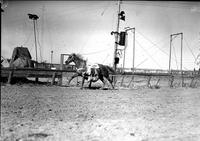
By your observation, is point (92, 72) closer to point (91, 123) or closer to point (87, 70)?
point (87, 70)

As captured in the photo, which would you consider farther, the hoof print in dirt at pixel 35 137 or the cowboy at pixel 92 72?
the cowboy at pixel 92 72

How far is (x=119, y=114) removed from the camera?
21.3ft

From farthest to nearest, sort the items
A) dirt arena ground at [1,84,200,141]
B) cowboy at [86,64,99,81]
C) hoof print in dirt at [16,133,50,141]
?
1. cowboy at [86,64,99,81]
2. dirt arena ground at [1,84,200,141]
3. hoof print in dirt at [16,133,50,141]

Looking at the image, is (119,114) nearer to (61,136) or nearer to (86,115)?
(86,115)

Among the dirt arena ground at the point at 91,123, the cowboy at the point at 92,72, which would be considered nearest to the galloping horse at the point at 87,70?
the cowboy at the point at 92,72

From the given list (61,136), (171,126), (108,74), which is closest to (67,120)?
(61,136)

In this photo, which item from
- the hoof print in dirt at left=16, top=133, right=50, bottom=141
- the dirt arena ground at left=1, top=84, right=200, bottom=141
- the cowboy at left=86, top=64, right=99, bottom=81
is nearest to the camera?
the hoof print in dirt at left=16, top=133, right=50, bottom=141

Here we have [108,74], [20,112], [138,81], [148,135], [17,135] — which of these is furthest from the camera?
[138,81]

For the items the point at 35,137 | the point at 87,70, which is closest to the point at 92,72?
the point at 87,70

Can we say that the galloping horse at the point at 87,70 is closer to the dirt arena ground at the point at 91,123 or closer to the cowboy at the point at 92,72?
the cowboy at the point at 92,72

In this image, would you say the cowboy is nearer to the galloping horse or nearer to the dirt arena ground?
the galloping horse

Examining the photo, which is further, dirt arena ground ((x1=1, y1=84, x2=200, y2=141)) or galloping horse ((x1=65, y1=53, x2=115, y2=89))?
galloping horse ((x1=65, y1=53, x2=115, y2=89))

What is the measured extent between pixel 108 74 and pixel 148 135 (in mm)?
10400

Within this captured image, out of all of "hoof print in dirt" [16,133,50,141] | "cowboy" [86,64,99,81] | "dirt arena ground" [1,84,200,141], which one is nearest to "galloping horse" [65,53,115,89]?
"cowboy" [86,64,99,81]
